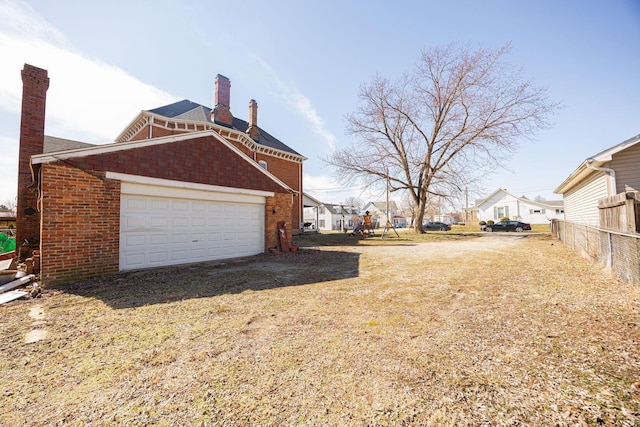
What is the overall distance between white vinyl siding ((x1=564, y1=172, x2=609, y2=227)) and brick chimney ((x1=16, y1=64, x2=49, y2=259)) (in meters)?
18.8

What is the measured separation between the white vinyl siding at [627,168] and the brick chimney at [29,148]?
18200 mm

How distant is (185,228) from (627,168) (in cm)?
1427

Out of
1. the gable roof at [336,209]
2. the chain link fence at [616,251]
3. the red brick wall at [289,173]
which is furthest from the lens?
the gable roof at [336,209]

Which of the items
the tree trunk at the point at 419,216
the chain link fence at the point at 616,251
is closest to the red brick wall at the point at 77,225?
the chain link fence at the point at 616,251

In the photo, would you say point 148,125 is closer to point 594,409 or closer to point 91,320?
point 91,320

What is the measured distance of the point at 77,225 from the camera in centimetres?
594

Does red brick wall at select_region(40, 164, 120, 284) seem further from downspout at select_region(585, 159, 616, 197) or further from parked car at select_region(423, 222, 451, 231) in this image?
parked car at select_region(423, 222, 451, 231)

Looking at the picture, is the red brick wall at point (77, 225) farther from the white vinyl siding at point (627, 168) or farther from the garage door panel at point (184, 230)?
the white vinyl siding at point (627, 168)

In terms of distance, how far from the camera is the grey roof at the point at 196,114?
15.9 meters

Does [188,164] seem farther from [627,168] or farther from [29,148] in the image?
[627,168]

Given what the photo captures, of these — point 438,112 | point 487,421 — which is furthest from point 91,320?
point 438,112

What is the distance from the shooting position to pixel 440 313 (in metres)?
3.81

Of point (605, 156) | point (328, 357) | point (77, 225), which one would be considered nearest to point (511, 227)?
point (605, 156)

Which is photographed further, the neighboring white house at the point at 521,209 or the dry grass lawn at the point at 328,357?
the neighboring white house at the point at 521,209
